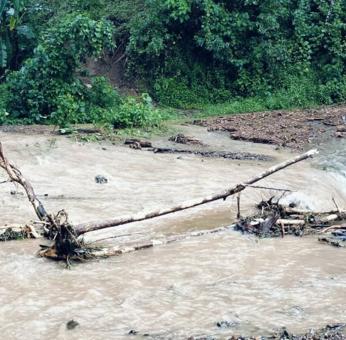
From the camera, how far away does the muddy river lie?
5.10 metres

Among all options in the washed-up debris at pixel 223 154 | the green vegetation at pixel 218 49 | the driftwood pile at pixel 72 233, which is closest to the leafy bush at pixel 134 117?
the washed-up debris at pixel 223 154

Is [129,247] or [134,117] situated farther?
[134,117]

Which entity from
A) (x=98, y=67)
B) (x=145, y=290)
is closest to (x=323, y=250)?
(x=145, y=290)

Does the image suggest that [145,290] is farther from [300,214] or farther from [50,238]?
[300,214]

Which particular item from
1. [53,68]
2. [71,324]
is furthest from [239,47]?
[71,324]

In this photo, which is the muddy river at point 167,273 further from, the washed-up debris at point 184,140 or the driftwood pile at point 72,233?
the washed-up debris at point 184,140

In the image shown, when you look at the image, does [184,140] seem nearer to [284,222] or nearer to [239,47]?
[284,222]

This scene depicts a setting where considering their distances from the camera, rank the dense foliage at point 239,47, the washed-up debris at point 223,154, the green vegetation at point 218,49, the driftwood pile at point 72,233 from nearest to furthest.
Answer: the driftwood pile at point 72,233 → the washed-up debris at point 223,154 → the green vegetation at point 218,49 → the dense foliage at point 239,47

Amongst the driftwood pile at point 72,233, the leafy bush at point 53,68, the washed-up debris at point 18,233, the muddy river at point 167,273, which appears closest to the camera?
the muddy river at point 167,273

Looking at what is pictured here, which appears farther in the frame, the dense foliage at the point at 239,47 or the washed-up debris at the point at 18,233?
the dense foliage at the point at 239,47

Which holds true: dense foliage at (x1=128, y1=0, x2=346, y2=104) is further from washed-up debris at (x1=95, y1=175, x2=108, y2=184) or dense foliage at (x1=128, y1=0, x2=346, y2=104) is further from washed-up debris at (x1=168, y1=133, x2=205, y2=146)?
washed-up debris at (x1=95, y1=175, x2=108, y2=184)

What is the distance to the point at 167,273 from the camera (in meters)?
6.21

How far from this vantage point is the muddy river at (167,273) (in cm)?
510

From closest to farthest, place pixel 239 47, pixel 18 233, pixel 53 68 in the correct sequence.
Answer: pixel 18 233 → pixel 53 68 → pixel 239 47
